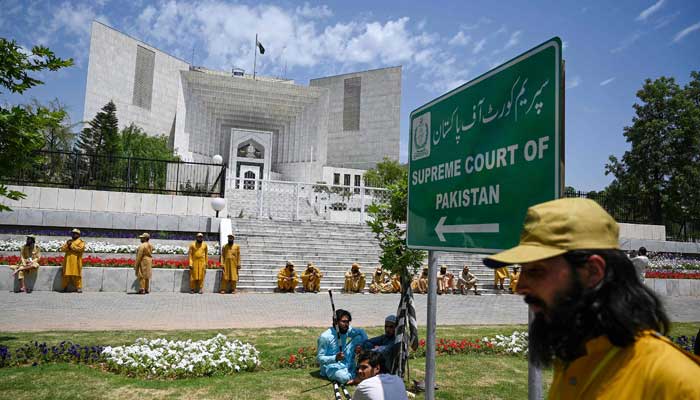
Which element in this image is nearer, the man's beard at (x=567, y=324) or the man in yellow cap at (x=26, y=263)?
the man's beard at (x=567, y=324)

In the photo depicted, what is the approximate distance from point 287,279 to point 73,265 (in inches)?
218

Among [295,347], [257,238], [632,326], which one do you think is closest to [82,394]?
[295,347]

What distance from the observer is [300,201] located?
20.6m

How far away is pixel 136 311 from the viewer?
28.5ft

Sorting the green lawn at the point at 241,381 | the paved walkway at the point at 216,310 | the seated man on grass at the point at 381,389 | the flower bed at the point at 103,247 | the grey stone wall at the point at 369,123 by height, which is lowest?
the paved walkway at the point at 216,310

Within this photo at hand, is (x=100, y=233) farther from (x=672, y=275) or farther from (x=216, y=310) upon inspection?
(x=672, y=275)

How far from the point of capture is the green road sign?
5.36ft

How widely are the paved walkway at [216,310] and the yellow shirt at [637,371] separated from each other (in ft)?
23.5

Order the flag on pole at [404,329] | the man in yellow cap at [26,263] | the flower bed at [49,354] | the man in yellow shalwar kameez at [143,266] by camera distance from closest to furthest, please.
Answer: the flag on pole at [404,329]
the flower bed at [49,354]
the man in yellow cap at [26,263]
the man in yellow shalwar kameez at [143,266]

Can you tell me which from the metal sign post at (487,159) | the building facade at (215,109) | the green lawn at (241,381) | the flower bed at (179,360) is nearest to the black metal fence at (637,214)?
the green lawn at (241,381)

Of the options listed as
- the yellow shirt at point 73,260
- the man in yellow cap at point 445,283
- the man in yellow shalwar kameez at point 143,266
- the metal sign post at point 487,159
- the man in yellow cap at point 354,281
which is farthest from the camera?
the man in yellow cap at point 445,283

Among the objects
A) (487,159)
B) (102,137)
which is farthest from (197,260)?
(102,137)

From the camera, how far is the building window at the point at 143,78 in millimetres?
40844

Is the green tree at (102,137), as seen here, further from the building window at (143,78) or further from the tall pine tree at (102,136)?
the building window at (143,78)
